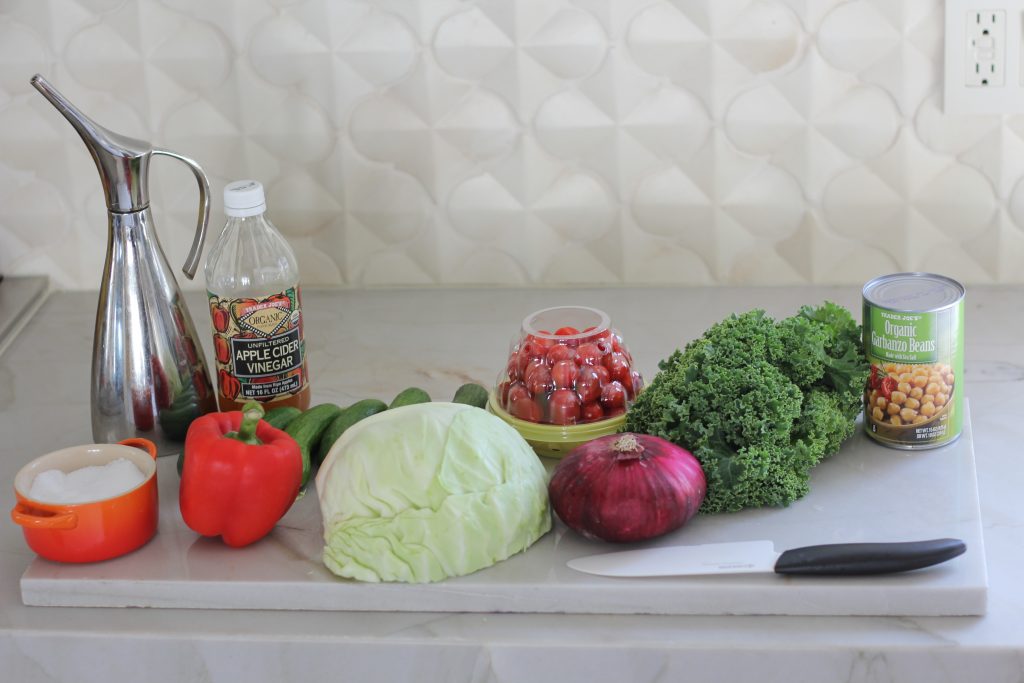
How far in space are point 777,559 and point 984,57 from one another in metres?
0.79

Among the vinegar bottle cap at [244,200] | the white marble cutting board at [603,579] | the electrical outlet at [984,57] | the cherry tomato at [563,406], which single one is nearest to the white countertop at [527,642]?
the white marble cutting board at [603,579]

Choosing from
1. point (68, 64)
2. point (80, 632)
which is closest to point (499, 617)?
point (80, 632)

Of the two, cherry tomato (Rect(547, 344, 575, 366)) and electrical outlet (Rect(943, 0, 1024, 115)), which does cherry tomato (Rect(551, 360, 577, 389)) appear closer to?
cherry tomato (Rect(547, 344, 575, 366))

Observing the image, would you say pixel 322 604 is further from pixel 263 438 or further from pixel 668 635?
pixel 668 635

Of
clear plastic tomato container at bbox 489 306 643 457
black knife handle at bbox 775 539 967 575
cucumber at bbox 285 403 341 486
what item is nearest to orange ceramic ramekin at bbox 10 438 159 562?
cucumber at bbox 285 403 341 486

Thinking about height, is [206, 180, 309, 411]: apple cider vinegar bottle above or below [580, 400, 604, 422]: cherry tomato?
above

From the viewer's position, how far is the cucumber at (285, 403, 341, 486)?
1236 mm

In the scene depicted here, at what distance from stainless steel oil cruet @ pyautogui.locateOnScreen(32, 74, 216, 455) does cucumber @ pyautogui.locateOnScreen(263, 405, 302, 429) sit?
93mm

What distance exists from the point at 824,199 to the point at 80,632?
1038mm

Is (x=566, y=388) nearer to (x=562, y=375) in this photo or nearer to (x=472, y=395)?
(x=562, y=375)

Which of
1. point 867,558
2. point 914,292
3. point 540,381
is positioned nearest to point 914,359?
point 914,292

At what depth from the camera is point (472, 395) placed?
1.34m

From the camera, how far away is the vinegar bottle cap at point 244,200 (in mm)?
1253

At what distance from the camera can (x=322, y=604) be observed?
1073 millimetres
